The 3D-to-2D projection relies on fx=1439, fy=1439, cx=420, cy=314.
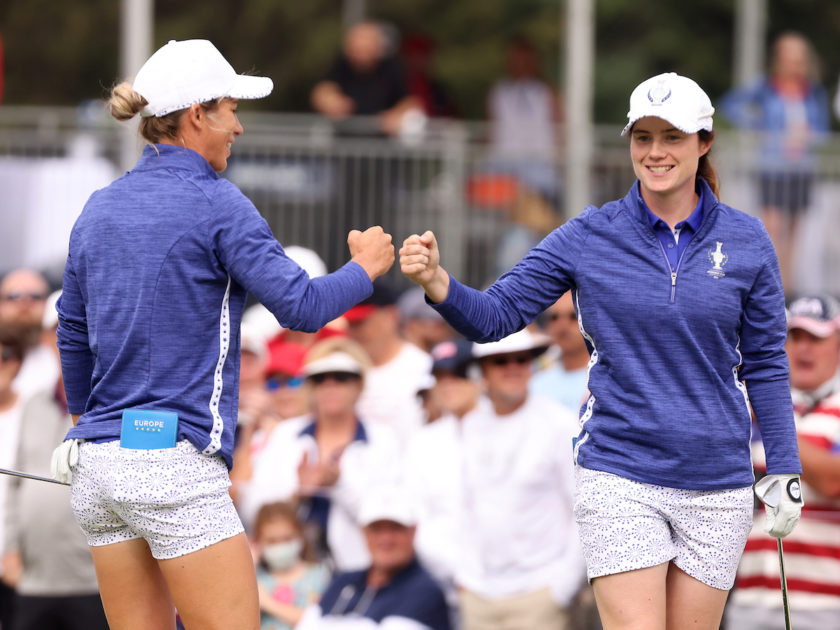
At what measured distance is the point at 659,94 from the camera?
4.50 meters

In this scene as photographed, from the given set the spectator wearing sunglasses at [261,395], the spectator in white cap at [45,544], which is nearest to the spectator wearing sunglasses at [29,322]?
the spectator in white cap at [45,544]

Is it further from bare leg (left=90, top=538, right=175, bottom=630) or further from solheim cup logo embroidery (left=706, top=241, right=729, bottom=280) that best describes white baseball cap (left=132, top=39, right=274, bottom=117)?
solheim cup logo embroidery (left=706, top=241, right=729, bottom=280)

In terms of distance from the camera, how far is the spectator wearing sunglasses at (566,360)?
294 inches

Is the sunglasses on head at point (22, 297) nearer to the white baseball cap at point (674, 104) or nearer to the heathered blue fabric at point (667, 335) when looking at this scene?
the heathered blue fabric at point (667, 335)

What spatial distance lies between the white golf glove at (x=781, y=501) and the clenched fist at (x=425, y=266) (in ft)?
3.99

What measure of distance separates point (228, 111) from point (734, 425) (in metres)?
1.83

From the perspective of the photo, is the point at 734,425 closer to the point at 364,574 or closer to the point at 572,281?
the point at 572,281

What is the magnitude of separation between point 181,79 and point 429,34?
25806 millimetres

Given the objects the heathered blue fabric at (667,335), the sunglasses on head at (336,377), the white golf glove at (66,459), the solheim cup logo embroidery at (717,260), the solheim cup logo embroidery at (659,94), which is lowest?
the sunglasses on head at (336,377)

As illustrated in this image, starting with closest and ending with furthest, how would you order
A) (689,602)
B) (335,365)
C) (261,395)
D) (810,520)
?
(689,602)
(810,520)
(335,365)
(261,395)

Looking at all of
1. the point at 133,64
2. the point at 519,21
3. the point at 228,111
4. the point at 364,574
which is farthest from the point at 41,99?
the point at 228,111

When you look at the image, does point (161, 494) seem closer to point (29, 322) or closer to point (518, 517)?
point (518, 517)

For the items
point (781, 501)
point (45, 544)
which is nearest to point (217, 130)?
point (781, 501)

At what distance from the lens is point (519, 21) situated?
95.7 feet
